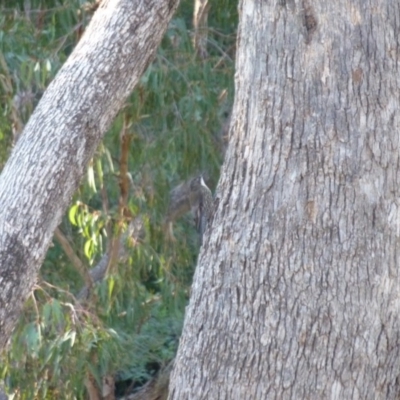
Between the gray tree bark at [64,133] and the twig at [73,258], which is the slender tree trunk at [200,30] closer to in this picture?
the twig at [73,258]

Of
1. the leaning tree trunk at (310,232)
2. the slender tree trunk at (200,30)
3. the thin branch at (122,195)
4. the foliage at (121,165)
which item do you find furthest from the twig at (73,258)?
the leaning tree trunk at (310,232)

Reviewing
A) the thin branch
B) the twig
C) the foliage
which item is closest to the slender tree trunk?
the foliage

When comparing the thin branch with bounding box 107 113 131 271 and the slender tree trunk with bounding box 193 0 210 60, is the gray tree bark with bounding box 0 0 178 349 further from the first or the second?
the slender tree trunk with bounding box 193 0 210 60

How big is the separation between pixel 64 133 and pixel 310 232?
756mm

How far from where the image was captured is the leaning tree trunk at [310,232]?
2172 millimetres

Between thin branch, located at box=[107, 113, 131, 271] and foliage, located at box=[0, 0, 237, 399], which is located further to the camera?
thin branch, located at box=[107, 113, 131, 271]

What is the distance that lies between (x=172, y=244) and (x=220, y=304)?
9.43ft

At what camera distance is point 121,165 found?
4969mm

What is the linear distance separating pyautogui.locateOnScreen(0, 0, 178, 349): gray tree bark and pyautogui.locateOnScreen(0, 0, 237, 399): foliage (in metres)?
1.48

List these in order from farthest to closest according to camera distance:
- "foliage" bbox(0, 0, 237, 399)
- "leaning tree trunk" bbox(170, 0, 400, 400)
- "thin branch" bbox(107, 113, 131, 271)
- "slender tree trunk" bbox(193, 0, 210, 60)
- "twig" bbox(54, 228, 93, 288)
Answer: "twig" bbox(54, 228, 93, 288) < "slender tree trunk" bbox(193, 0, 210, 60) < "thin branch" bbox(107, 113, 131, 271) < "foliage" bbox(0, 0, 237, 399) < "leaning tree trunk" bbox(170, 0, 400, 400)

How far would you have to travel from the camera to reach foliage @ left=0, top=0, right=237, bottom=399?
446cm

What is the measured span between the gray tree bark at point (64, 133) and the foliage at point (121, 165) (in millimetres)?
1483

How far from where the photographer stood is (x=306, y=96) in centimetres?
225

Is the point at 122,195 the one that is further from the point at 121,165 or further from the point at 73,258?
the point at 73,258
